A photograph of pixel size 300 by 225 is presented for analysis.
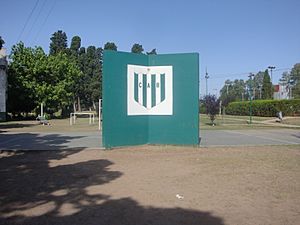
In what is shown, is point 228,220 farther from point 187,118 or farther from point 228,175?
point 187,118

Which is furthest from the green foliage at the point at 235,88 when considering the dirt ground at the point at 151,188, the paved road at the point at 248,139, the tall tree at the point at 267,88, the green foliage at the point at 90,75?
the dirt ground at the point at 151,188

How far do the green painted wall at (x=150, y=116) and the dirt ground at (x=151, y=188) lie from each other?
2.09 m

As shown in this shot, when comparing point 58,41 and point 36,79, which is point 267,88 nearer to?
point 58,41

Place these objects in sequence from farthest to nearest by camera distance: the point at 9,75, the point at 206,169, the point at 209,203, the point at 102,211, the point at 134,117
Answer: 1. the point at 9,75
2. the point at 134,117
3. the point at 206,169
4. the point at 209,203
5. the point at 102,211

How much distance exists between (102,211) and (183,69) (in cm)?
1000

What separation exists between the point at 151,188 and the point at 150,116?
800 cm

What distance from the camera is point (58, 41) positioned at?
234ft

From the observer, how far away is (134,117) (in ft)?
50.5

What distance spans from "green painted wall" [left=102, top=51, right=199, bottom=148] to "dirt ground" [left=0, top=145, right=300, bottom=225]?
209 cm

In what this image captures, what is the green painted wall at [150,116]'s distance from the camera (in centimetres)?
1480

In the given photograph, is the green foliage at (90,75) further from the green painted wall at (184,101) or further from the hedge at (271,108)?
the green painted wall at (184,101)

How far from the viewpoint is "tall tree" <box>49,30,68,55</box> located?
70.6m

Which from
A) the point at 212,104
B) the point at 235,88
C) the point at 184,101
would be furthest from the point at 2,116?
the point at 235,88

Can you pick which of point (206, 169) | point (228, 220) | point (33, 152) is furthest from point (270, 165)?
point (33, 152)
